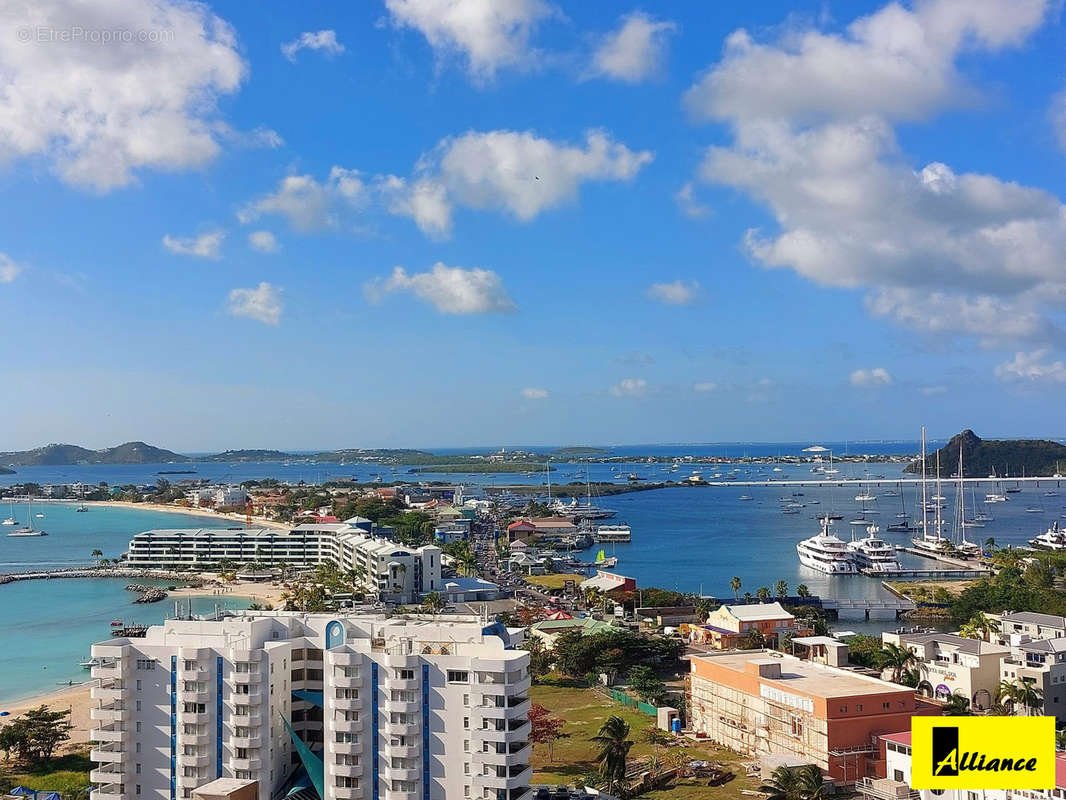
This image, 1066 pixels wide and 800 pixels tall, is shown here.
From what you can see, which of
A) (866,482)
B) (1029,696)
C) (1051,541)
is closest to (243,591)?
(1029,696)

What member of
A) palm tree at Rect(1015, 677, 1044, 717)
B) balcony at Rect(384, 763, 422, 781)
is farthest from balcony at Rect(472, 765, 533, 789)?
palm tree at Rect(1015, 677, 1044, 717)

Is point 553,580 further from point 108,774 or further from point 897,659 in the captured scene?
point 108,774

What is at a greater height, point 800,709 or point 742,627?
point 800,709

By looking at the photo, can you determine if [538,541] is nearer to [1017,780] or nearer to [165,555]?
[165,555]

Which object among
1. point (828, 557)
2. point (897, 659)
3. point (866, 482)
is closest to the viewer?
point (897, 659)

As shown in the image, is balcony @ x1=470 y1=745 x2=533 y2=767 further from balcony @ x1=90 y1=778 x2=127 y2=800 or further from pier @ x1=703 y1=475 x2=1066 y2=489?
pier @ x1=703 y1=475 x2=1066 y2=489

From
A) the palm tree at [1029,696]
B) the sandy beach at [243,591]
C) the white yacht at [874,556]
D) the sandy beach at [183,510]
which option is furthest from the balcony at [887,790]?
the sandy beach at [183,510]
